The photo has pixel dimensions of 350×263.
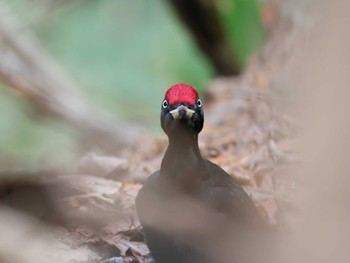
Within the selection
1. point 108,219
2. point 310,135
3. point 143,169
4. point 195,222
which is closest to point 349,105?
point 310,135

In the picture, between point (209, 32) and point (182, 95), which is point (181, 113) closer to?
point (182, 95)

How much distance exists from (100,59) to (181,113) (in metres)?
4.25

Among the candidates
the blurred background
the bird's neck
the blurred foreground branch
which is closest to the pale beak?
the bird's neck

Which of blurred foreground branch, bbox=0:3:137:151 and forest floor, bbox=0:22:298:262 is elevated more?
blurred foreground branch, bbox=0:3:137:151

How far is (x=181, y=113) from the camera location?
10.7ft

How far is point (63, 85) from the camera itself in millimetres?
6234

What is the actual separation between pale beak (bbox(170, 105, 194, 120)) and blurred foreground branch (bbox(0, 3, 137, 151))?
8.14ft

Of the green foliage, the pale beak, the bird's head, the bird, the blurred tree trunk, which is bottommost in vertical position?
the bird

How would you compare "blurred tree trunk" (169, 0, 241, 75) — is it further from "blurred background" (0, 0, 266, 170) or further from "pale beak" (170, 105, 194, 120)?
"pale beak" (170, 105, 194, 120)

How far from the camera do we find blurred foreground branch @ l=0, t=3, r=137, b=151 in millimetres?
5836

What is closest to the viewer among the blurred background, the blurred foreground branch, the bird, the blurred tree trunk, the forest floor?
the bird

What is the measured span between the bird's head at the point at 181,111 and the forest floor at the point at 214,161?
43 cm

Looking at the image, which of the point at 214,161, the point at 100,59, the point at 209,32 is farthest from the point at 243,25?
the point at 214,161

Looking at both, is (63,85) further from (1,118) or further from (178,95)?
(178,95)
